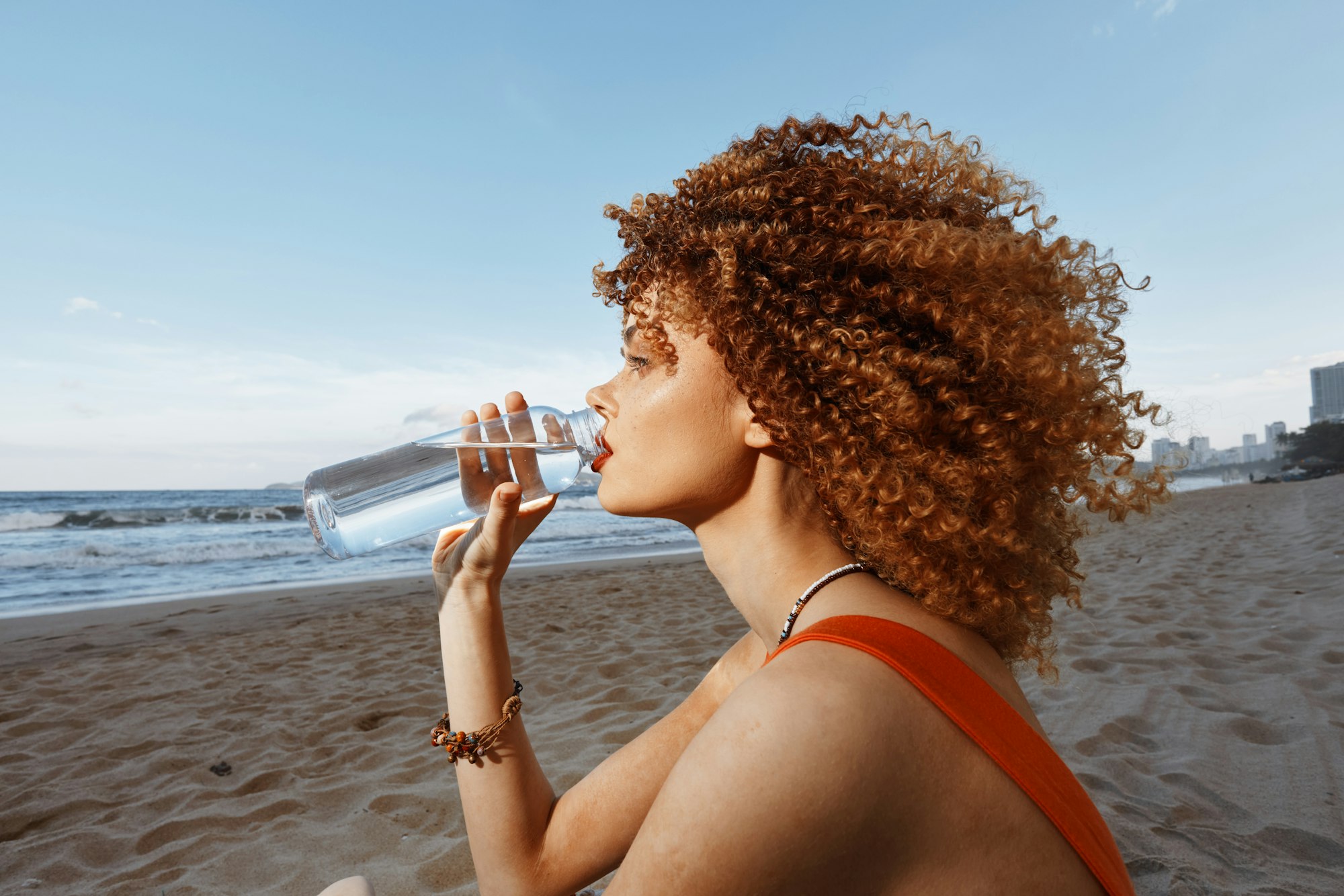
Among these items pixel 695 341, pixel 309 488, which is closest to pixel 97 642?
pixel 309 488

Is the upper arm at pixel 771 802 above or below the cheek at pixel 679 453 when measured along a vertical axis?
below

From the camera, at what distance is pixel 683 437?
1542 mm

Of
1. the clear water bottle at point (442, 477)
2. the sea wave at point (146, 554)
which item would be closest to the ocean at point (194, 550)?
the sea wave at point (146, 554)

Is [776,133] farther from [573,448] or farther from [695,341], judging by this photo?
[573,448]

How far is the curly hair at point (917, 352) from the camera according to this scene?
1.38 metres

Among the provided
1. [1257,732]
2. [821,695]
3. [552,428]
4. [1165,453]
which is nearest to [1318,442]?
[1257,732]

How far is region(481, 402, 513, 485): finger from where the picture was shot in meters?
1.96

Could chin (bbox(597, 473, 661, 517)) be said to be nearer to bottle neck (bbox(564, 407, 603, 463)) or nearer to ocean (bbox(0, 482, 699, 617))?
bottle neck (bbox(564, 407, 603, 463))

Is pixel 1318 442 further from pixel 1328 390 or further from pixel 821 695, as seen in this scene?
pixel 821 695

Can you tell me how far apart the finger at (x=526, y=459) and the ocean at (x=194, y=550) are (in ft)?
23.6

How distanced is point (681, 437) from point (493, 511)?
1.46 ft

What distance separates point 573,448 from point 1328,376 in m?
92.7

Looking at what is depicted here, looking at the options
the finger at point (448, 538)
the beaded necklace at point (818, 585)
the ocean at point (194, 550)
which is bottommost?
the ocean at point (194, 550)

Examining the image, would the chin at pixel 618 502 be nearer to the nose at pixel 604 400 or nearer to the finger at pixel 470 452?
the nose at pixel 604 400
